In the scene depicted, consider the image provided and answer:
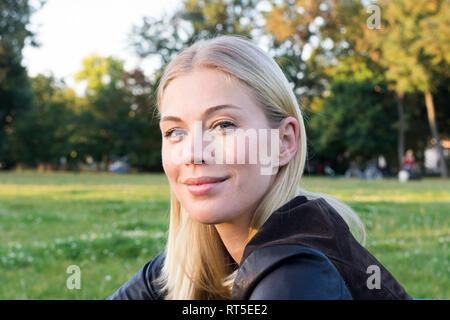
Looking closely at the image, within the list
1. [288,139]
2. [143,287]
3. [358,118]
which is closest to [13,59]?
[358,118]

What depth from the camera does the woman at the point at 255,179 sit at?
154cm

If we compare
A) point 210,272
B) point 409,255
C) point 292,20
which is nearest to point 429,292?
point 409,255

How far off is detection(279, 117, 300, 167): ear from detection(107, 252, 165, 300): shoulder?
123 centimetres

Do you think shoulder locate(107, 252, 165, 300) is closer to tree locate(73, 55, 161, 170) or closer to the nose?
the nose

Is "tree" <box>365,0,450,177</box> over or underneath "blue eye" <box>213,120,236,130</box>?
over

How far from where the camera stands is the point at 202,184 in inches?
74.1

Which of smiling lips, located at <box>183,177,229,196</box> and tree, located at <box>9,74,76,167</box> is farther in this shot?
tree, located at <box>9,74,76,167</box>

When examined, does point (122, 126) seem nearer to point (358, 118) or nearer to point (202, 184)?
point (358, 118)

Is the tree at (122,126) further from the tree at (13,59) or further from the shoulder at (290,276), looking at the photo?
the shoulder at (290,276)

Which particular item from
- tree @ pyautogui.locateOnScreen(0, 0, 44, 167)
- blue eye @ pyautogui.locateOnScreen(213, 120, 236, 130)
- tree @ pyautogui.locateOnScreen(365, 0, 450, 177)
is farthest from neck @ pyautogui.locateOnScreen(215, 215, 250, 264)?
tree @ pyautogui.locateOnScreen(365, 0, 450, 177)

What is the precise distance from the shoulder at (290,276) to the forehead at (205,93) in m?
0.61

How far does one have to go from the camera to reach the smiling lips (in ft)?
6.07

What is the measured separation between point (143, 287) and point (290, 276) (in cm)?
154
